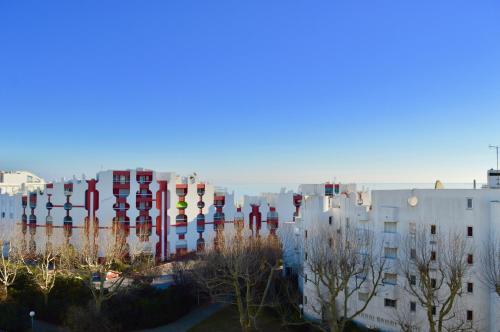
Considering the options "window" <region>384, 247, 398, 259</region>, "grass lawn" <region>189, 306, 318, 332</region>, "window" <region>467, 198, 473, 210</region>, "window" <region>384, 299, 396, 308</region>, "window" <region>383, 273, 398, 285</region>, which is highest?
"window" <region>467, 198, 473, 210</region>

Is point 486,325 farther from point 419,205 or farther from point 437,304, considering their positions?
point 419,205

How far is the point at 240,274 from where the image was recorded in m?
35.4

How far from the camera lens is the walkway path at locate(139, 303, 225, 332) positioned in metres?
40.1

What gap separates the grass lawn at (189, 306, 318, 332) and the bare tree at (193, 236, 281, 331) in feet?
3.66

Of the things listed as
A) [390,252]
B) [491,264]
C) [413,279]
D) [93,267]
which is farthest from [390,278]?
[93,267]

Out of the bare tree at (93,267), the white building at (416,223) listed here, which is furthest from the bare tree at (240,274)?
the bare tree at (93,267)

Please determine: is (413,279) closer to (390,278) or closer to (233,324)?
(390,278)

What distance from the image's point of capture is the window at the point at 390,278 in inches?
1347

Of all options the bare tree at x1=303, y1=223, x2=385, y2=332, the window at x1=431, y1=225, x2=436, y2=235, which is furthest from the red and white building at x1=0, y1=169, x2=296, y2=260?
the window at x1=431, y1=225, x2=436, y2=235

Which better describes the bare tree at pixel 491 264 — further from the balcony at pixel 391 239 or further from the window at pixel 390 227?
the window at pixel 390 227

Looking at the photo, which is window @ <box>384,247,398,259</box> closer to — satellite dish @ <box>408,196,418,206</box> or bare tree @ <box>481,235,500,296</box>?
satellite dish @ <box>408,196,418,206</box>

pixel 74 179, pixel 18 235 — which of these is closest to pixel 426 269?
pixel 18 235

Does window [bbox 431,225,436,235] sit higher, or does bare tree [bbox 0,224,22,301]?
window [bbox 431,225,436,235]

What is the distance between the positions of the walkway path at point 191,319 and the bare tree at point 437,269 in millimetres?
21034
